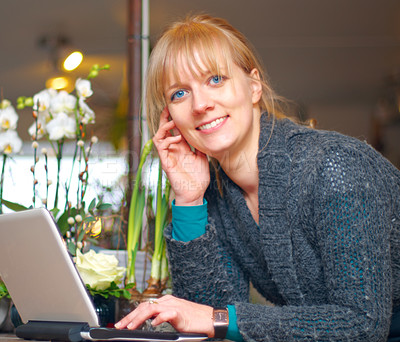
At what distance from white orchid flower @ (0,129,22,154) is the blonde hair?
36cm

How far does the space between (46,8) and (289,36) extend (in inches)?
65.3

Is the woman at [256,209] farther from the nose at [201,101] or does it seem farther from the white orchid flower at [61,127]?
the white orchid flower at [61,127]

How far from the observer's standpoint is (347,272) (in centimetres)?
83

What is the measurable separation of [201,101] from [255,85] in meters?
0.18

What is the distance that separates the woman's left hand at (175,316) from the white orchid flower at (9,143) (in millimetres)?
605

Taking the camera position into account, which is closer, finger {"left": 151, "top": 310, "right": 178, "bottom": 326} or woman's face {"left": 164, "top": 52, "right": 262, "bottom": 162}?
finger {"left": 151, "top": 310, "right": 178, "bottom": 326}

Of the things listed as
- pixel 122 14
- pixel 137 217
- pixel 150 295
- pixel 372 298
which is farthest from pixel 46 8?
pixel 372 298

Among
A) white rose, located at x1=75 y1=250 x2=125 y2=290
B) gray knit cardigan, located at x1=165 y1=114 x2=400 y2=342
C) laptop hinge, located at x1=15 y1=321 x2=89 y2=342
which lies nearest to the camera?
laptop hinge, located at x1=15 y1=321 x2=89 y2=342

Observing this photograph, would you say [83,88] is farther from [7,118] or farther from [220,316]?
[220,316]

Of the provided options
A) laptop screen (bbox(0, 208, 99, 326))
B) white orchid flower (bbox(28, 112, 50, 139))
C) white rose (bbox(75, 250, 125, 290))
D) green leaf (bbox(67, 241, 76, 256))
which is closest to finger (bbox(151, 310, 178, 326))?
Answer: laptop screen (bbox(0, 208, 99, 326))

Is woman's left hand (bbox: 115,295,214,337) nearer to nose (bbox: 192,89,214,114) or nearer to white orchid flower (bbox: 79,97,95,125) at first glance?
nose (bbox: 192,89,214,114)

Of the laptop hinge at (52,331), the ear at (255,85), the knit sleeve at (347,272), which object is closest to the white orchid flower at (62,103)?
the ear at (255,85)

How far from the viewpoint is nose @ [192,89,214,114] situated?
108 cm

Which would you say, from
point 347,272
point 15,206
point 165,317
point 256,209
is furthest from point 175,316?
point 15,206
